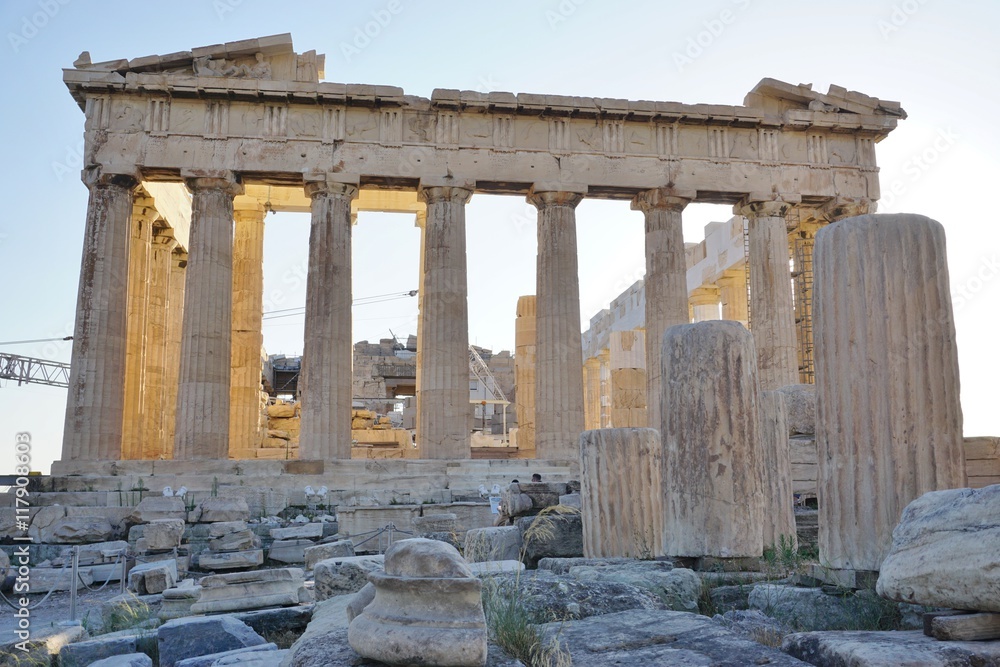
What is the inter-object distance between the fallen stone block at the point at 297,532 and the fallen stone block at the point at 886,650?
1244 cm

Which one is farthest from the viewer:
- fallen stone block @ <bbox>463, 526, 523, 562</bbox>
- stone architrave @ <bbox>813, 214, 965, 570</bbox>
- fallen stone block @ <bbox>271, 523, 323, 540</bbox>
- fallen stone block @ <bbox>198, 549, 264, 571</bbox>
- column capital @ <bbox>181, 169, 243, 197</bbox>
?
column capital @ <bbox>181, 169, 243, 197</bbox>

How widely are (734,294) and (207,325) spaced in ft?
55.8

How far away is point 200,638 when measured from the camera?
7078mm

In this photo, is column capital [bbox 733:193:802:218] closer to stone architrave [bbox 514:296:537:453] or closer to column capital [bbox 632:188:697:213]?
column capital [bbox 632:188:697:213]

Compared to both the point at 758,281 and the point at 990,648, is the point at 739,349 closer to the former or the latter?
the point at 990,648

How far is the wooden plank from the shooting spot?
179 inches

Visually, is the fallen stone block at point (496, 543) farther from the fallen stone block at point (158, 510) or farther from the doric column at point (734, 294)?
the doric column at point (734, 294)

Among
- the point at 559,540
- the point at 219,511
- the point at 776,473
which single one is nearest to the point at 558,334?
the point at 219,511

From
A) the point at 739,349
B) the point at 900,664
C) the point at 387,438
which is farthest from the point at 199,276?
the point at 900,664

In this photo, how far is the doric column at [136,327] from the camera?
24.3m

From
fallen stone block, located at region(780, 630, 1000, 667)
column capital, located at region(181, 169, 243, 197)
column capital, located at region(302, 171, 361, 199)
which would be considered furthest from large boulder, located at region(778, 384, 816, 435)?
column capital, located at region(181, 169, 243, 197)

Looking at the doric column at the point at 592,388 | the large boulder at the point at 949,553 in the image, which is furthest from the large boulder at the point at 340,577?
the doric column at the point at 592,388

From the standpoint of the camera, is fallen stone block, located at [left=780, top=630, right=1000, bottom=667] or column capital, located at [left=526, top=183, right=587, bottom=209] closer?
fallen stone block, located at [left=780, top=630, right=1000, bottom=667]

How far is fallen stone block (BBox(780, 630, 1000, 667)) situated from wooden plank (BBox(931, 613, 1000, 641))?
8 cm
